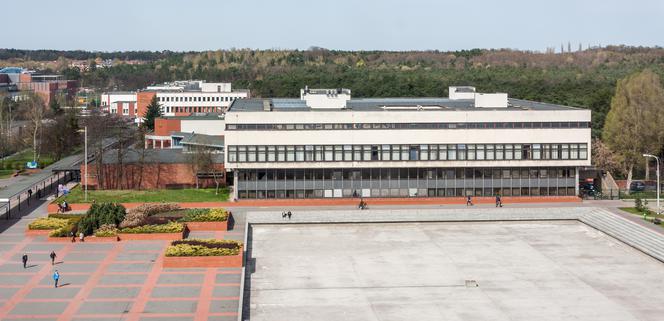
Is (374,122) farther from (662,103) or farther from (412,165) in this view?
(662,103)

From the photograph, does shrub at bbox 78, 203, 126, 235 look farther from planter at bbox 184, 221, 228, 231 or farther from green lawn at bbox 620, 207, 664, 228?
green lawn at bbox 620, 207, 664, 228

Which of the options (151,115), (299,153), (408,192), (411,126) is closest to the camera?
(299,153)

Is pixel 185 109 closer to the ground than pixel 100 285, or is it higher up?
higher up

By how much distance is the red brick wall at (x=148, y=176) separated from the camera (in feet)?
281

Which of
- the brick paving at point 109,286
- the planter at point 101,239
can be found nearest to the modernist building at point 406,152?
the planter at point 101,239

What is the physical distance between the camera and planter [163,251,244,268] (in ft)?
182

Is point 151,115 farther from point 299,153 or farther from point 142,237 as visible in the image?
point 142,237

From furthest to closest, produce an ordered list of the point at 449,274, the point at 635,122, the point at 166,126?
1. the point at 166,126
2. the point at 635,122
3. the point at 449,274

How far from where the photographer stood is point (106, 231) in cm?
6391

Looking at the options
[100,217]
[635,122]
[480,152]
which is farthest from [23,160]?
[635,122]

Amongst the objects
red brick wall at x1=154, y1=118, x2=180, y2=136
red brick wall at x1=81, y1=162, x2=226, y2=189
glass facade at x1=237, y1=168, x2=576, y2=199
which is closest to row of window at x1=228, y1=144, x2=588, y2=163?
glass facade at x1=237, y1=168, x2=576, y2=199

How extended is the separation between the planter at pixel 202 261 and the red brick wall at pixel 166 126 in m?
59.0

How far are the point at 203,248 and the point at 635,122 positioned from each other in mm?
52814

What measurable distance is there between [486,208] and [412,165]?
8011mm
